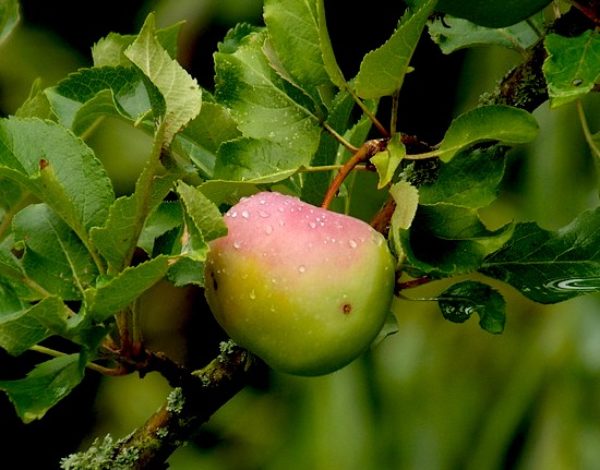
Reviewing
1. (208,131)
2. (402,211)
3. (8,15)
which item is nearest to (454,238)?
(402,211)

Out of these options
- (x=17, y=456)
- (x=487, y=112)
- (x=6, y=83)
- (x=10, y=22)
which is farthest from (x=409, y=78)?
(x=487, y=112)

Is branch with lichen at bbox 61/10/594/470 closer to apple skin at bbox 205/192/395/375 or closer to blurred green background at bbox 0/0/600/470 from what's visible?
apple skin at bbox 205/192/395/375

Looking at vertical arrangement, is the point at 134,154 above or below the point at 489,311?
below

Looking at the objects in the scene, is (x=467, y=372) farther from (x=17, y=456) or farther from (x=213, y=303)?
(x=213, y=303)

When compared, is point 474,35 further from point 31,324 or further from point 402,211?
point 31,324

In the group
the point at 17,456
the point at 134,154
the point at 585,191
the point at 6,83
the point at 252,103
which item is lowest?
the point at 17,456

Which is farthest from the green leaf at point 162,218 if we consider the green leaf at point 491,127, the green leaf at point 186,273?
the green leaf at point 491,127

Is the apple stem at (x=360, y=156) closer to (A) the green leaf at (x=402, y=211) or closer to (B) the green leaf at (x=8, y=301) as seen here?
(A) the green leaf at (x=402, y=211)
